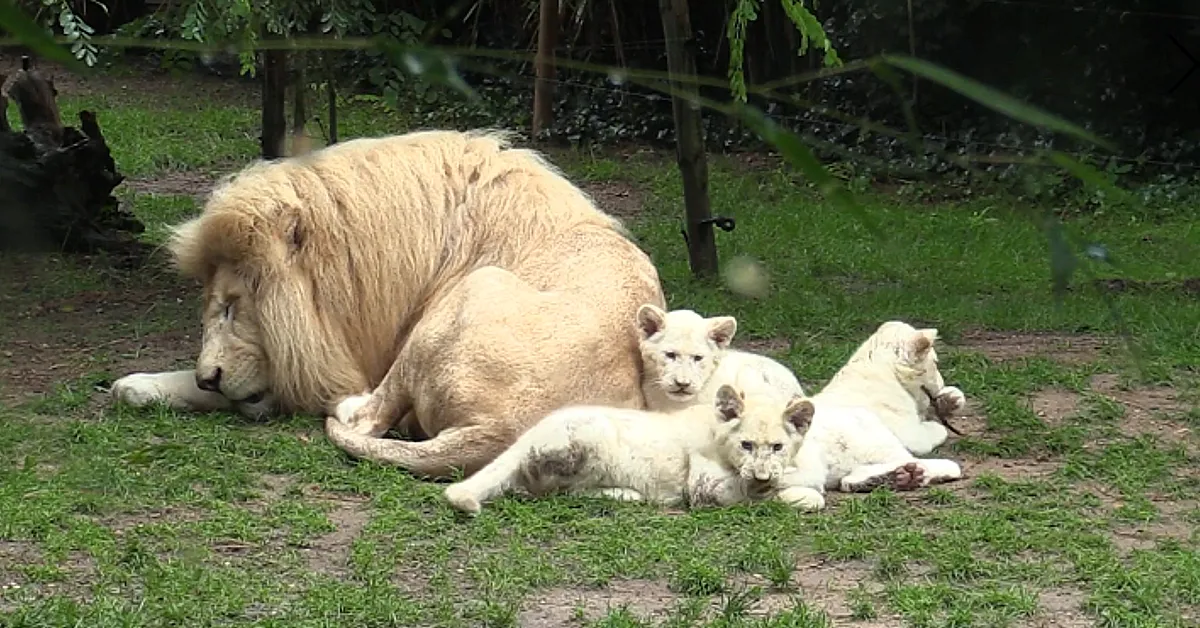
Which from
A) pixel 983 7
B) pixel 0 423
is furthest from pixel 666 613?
pixel 983 7

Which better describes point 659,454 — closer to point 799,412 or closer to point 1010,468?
point 799,412

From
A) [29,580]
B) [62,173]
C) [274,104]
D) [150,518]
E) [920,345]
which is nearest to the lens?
[29,580]

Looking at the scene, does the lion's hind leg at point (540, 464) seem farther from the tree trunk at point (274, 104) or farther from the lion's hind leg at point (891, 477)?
the tree trunk at point (274, 104)

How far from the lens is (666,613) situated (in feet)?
12.8

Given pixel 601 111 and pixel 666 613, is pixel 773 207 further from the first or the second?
pixel 666 613

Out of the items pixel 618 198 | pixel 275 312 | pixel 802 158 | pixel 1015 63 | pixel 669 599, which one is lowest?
pixel 618 198

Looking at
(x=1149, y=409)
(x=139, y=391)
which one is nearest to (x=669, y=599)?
(x=139, y=391)

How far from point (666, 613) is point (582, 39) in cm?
1392

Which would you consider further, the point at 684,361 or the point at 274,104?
the point at 274,104

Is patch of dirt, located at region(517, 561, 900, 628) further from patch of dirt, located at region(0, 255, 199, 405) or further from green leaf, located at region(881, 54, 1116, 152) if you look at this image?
green leaf, located at region(881, 54, 1116, 152)

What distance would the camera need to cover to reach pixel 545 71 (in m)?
15.8

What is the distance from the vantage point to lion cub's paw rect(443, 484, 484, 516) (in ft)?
15.1

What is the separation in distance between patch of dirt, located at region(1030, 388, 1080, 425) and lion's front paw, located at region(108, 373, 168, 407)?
323 cm

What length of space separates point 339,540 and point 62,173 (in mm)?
5536
